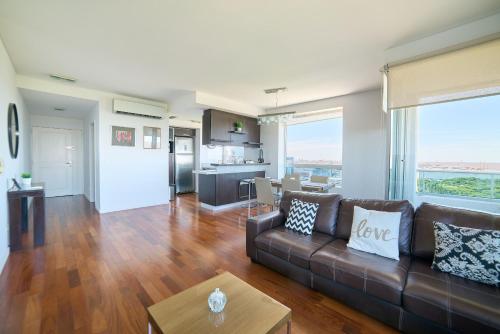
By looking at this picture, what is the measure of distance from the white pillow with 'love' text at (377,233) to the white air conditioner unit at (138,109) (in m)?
4.88

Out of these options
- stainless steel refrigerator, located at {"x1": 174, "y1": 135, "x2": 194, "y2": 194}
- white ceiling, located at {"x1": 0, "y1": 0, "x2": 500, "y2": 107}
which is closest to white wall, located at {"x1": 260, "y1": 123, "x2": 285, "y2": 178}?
white ceiling, located at {"x1": 0, "y1": 0, "x2": 500, "y2": 107}

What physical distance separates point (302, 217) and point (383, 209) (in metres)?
0.82

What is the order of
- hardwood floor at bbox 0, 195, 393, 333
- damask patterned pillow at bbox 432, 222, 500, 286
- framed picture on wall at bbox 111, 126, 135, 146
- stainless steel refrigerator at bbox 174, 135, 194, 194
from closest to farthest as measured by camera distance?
1. damask patterned pillow at bbox 432, 222, 500, 286
2. hardwood floor at bbox 0, 195, 393, 333
3. framed picture on wall at bbox 111, 126, 135, 146
4. stainless steel refrigerator at bbox 174, 135, 194, 194

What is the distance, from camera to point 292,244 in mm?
2150

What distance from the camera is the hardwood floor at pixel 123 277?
5.37 ft

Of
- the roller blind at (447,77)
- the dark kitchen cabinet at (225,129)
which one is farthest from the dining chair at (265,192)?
the roller blind at (447,77)

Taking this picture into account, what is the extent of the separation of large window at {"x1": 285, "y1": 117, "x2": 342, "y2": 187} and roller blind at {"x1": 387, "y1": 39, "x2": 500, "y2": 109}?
2354 millimetres

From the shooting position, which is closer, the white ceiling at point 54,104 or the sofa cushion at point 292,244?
the sofa cushion at point 292,244

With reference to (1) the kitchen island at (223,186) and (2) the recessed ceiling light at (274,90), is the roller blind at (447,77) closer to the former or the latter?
(2) the recessed ceiling light at (274,90)

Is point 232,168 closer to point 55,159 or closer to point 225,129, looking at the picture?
point 225,129

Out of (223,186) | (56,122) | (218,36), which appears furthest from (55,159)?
(218,36)

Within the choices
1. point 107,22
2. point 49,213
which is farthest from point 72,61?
point 49,213

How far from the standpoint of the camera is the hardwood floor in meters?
1.64

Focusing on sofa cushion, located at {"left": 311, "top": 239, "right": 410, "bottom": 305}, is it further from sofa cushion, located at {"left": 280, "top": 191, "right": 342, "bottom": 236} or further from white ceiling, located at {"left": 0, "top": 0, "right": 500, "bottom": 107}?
white ceiling, located at {"left": 0, "top": 0, "right": 500, "bottom": 107}
